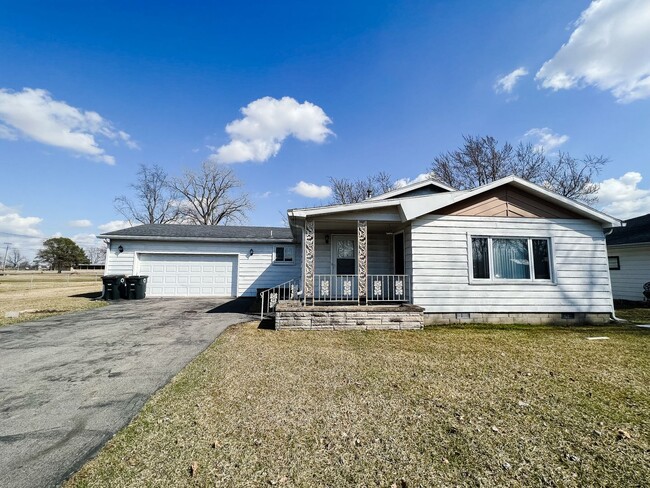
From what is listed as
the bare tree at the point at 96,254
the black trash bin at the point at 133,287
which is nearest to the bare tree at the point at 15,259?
the bare tree at the point at 96,254

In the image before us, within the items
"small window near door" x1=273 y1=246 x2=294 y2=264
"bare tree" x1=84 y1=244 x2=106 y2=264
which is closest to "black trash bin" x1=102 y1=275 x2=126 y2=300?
"small window near door" x1=273 y1=246 x2=294 y2=264

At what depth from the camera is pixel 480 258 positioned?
8219 millimetres

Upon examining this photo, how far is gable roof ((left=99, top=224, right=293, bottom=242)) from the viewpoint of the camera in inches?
543

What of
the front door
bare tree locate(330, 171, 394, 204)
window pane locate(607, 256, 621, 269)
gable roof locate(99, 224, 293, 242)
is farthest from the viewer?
bare tree locate(330, 171, 394, 204)

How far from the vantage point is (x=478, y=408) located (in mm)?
3176

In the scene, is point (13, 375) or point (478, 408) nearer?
point (478, 408)

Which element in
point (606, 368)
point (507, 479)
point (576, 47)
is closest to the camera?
point (507, 479)

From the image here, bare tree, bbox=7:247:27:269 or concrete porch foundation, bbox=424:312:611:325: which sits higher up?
bare tree, bbox=7:247:27:269

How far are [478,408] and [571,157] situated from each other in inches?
1002

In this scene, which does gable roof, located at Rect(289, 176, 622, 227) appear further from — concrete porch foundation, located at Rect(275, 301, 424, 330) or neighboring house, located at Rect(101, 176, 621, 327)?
concrete porch foundation, located at Rect(275, 301, 424, 330)

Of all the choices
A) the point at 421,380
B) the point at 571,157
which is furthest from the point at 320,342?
the point at 571,157

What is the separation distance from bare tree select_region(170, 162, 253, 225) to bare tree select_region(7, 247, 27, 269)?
64307 millimetres

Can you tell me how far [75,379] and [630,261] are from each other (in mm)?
19595

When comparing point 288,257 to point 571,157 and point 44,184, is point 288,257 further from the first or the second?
point 571,157
